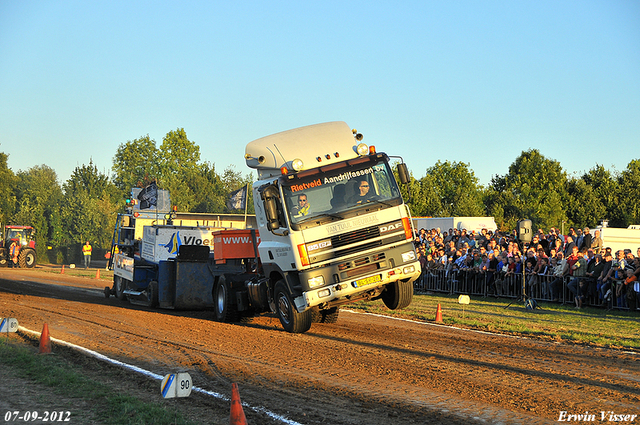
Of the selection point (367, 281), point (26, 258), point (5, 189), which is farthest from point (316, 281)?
point (5, 189)

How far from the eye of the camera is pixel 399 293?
38.7ft

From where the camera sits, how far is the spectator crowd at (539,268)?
632 inches

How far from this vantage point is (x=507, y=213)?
62625 mm

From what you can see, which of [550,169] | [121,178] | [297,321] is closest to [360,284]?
[297,321]

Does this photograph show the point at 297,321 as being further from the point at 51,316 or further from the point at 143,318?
the point at 51,316

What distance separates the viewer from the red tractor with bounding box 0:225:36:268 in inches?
1577

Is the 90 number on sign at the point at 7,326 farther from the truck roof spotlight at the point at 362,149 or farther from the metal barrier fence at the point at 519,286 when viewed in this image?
the metal barrier fence at the point at 519,286

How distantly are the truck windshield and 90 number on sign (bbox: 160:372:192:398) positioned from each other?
5.40m

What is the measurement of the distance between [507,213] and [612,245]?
135 ft

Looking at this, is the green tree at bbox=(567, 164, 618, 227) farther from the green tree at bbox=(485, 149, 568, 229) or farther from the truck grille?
the truck grille

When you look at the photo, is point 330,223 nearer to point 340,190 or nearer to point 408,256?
point 340,190

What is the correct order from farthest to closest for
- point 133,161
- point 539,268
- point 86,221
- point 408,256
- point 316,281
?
point 133,161, point 86,221, point 539,268, point 408,256, point 316,281

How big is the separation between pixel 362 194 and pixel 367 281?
1.59 m

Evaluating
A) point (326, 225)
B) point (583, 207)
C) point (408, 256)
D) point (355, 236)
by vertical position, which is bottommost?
point (408, 256)
